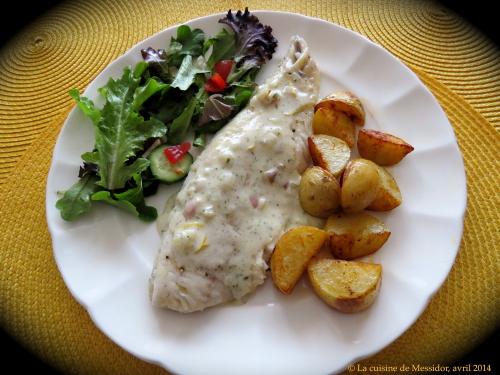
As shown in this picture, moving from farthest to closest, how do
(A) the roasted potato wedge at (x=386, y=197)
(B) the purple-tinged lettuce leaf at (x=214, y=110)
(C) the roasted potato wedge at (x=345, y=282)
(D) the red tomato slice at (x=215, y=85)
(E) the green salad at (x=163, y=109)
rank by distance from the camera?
(D) the red tomato slice at (x=215, y=85) < (B) the purple-tinged lettuce leaf at (x=214, y=110) < (E) the green salad at (x=163, y=109) < (A) the roasted potato wedge at (x=386, y=197) < (C) the roasted potato wedge at (x=345, y=282)

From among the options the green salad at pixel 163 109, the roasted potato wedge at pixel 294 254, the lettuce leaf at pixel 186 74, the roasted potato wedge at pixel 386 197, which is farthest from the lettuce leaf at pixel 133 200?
the roasted potato wedge at pixel 386 197

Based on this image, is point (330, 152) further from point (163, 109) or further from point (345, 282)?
point (163, 109)

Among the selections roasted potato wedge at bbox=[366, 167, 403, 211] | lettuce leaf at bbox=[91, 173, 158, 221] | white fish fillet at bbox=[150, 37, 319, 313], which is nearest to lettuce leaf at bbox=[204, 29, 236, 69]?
white fish fillet at bbox=[150, 37, 319, 313]

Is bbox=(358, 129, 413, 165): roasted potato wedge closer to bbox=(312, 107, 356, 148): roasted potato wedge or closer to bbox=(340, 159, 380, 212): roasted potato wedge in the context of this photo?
bbox=(312, 107, 356, 148): roasted potato wedge

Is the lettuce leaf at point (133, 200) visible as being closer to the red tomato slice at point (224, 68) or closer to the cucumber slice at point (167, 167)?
the cucumber slice at point (167, 167)

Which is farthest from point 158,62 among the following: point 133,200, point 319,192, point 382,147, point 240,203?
point 382,147

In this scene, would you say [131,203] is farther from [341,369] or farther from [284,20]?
[284,20]

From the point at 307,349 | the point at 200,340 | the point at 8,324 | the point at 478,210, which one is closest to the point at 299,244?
the point at 307,349
